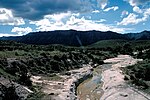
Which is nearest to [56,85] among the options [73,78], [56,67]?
[73,78]

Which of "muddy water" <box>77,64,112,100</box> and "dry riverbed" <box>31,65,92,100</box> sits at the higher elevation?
"dry riverbed" <box>31,65,92,100</box>

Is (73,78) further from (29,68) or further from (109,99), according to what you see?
(109,99)

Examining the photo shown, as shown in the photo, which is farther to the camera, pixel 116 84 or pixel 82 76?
pixel 82 76

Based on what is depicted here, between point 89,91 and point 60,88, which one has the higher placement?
point 60,88

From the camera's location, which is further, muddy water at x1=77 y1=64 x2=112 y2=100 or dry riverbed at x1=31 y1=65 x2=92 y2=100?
muddy water at x1=77 y1=64 x2=112 y2=100

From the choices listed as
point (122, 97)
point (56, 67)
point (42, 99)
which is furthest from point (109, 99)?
point (56, 67)

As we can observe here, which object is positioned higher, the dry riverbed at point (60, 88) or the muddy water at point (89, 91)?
the dry riverbed at point (60, 88)

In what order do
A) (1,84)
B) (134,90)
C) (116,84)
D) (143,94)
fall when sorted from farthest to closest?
(116,84) → (134,90) → (143,94) → (1,84)

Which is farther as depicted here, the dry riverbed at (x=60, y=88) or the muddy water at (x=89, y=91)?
the muddy water at (x=89, y=91)

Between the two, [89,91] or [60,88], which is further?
[89,91]

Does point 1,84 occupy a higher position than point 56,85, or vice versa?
point 1,84

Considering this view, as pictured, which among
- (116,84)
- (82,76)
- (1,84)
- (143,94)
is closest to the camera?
(1,84)
